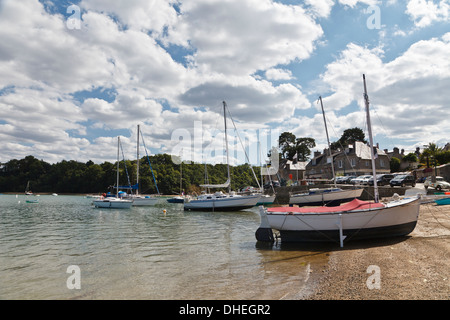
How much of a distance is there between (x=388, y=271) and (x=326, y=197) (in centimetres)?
2718

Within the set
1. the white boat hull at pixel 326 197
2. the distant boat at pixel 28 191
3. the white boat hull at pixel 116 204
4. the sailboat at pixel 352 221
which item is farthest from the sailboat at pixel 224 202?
the distant boat at pixel 28 191

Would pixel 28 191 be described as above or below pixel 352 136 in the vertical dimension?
below

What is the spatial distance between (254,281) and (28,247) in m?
14.1

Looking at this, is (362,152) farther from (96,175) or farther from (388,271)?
(96,175)

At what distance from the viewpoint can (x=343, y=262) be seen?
10977 mm

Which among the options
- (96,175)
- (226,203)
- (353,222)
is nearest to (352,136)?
(226,203)

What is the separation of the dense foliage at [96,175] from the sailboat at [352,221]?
3451 inches

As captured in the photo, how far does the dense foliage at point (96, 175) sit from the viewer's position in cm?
11412

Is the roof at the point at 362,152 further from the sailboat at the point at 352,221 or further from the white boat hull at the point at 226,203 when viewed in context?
the sailboat at the point at 352,221

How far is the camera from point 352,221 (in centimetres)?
1388

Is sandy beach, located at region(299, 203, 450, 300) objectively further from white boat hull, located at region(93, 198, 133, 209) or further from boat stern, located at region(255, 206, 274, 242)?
white boat hull, located at region(93, 198, 133, 209)

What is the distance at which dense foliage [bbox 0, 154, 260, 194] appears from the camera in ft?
374

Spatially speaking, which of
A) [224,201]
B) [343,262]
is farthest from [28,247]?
[224,201]
